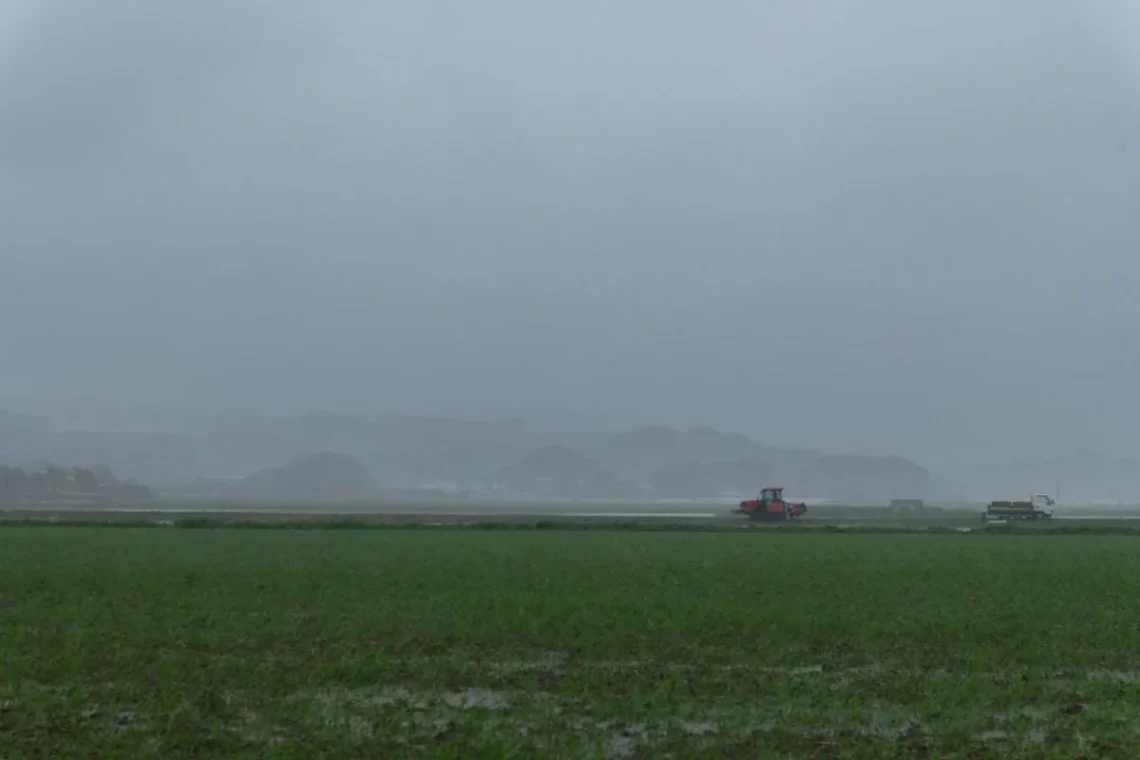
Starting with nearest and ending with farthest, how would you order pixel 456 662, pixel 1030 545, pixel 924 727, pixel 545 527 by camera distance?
1. pixel 924 727
2. pixel 456 662
3. pixel 1030 545
4. pixel 545 527

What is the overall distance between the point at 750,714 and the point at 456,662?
4.87 m

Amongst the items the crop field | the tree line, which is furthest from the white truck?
the tree line

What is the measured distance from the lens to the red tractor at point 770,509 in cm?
7025

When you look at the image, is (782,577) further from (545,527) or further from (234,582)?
(545,527)

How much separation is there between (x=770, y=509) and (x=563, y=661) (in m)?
56.9

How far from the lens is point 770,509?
232 ft

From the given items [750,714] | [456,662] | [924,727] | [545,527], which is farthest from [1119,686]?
[545,527]

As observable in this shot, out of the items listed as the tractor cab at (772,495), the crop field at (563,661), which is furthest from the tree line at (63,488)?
the crop field at (563,661)

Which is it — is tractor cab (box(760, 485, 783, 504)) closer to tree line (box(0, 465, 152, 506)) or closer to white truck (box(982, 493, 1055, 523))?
white truck (box(982, 493, 1055, 523))

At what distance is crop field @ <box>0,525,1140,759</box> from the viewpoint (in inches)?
436

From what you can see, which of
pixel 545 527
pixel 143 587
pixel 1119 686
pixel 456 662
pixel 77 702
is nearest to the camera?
pixel 77 702

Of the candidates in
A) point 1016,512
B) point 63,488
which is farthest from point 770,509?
point 63,488

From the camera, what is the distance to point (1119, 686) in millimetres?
13914

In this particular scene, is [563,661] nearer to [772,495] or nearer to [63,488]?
[772,495]
